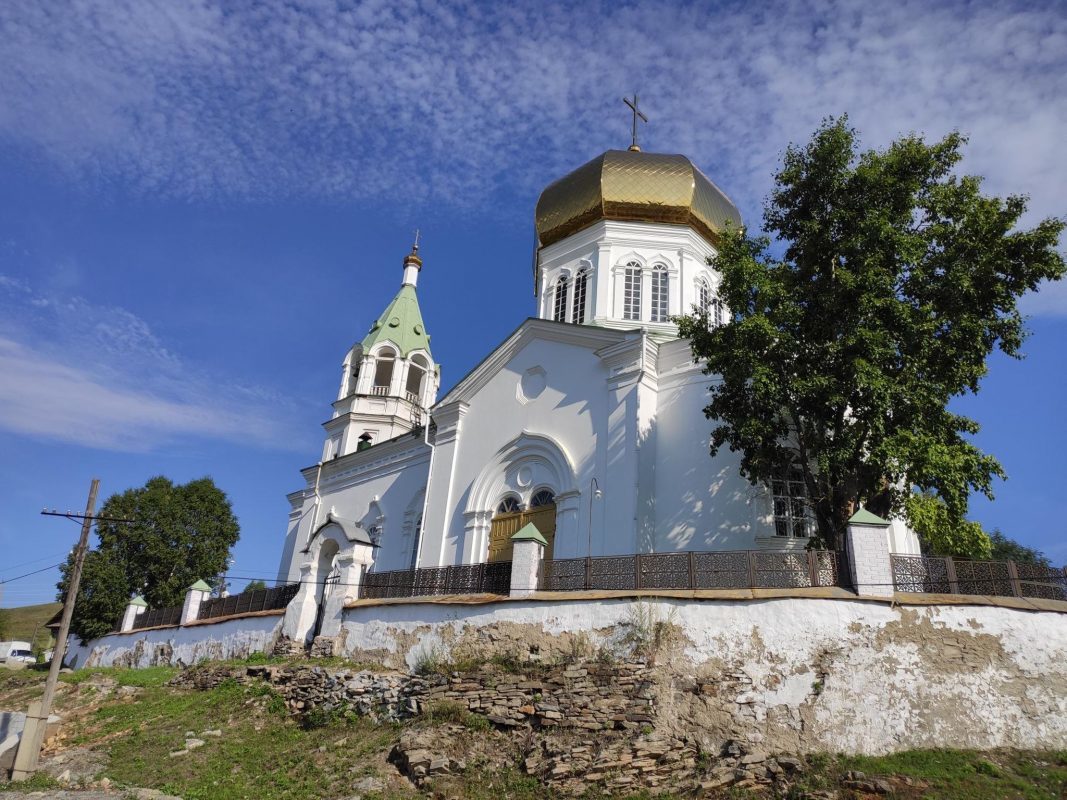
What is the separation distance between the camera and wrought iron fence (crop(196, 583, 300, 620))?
17531mm

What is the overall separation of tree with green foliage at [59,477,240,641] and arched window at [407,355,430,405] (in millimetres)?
9894

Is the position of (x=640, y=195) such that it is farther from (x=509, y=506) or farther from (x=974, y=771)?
(x=974, y=771)

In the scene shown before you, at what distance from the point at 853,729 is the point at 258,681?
415 inches

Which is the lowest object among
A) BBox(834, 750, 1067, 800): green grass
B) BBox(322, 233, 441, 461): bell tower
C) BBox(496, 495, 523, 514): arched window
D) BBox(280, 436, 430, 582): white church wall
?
BBox(834, 750, 1067, 800): green grass

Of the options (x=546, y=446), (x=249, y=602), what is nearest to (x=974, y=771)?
(x=546, y=446)

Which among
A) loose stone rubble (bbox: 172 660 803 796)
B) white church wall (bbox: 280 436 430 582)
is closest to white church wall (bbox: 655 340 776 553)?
loose stone rubble (bbox: 172 660 803 796)

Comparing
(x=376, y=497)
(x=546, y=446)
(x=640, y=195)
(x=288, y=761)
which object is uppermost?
(x=640, y=195)

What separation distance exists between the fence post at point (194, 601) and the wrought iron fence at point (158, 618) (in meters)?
0.36

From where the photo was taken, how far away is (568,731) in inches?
411

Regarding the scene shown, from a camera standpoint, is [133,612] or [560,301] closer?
[560,301]

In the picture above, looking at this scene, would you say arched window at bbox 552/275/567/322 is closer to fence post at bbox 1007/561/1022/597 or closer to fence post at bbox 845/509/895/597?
fence post at bbox 845/509/895/597

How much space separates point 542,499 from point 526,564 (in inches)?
212

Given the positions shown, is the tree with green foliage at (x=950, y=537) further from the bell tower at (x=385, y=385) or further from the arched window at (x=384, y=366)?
the arched window at (x=384, y=366)

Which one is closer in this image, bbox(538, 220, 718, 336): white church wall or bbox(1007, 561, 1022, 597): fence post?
bbox(1007, 561, 1022, 597): fence post
